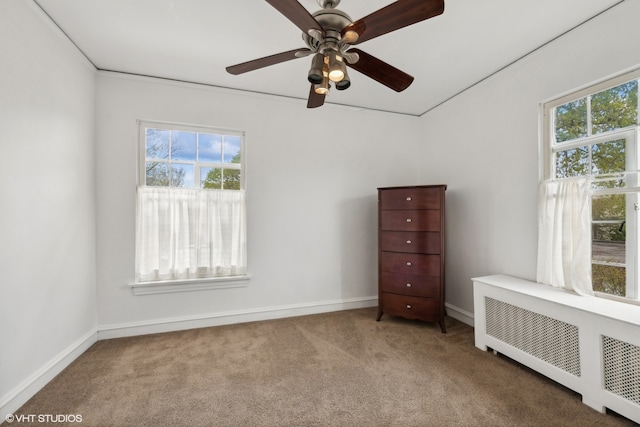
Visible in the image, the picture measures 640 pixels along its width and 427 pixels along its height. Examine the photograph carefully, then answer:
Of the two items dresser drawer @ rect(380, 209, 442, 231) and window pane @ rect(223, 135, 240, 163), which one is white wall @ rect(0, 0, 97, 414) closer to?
window pane @ rect(223, 135, 240, 163)

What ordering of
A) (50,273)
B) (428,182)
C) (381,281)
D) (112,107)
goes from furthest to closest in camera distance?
(428,182)
(381,281)
(112,107)
(50,273)

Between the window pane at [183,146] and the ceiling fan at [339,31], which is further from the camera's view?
the window pane at [183,146]

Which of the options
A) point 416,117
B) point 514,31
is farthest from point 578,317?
point 416,117

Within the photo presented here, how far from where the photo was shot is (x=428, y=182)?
3.57m

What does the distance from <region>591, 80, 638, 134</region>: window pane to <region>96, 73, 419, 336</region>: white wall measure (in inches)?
74.6

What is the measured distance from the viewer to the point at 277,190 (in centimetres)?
313

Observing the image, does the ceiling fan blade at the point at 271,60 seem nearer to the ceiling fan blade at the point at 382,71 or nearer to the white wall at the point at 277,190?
the ceiling fan blade at the point at 382,71

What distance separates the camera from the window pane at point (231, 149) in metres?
3.01

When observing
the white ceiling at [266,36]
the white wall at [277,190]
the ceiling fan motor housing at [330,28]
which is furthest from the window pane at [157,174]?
the ceiling fan motor housing at [330,28]

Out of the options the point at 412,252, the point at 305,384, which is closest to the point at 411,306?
the point at 412,252

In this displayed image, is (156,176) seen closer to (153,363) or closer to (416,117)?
(153,363)

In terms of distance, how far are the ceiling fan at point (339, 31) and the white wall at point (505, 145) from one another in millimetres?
1484

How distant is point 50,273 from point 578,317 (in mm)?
3582

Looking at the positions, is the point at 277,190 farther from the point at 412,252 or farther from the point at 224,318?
the point at 412,252
